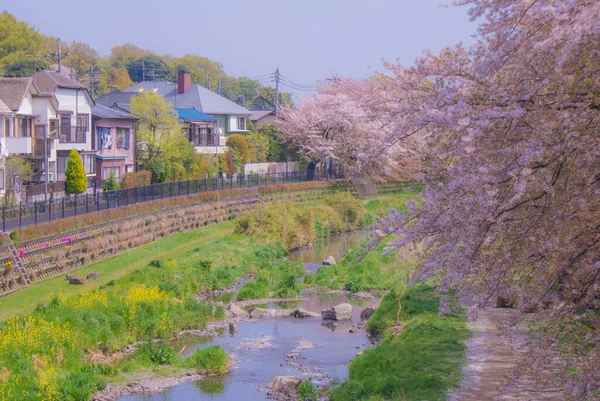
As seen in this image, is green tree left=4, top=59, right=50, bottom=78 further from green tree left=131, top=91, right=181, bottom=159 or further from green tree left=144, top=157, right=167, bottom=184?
green tree left=144, top=157, right=167, bottom=184

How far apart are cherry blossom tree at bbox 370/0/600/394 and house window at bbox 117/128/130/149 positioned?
39.3 m

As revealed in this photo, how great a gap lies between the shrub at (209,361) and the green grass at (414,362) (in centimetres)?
299

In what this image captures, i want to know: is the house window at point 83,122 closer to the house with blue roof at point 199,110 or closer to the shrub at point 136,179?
the shrub at point 136,179

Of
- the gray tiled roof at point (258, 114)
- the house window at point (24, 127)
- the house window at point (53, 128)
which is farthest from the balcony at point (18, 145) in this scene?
the gray tiled roof at point (258, 114)

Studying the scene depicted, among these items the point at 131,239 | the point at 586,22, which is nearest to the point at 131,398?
the point at 586,22

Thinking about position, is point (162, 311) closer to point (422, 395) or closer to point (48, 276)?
point (48, 276)

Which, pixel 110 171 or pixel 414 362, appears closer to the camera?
pixel 414 362

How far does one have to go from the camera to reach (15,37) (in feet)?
219

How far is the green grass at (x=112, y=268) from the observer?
20673 mm

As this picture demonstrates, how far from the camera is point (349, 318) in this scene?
23.1 m

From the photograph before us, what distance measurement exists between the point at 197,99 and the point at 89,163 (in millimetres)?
20840

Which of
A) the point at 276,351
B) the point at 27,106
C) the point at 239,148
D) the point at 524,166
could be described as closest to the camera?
the point at 524,166

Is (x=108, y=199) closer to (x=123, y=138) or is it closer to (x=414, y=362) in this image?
(x=123, y=138)

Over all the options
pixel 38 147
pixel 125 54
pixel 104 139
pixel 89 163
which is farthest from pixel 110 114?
pixel 125 54
